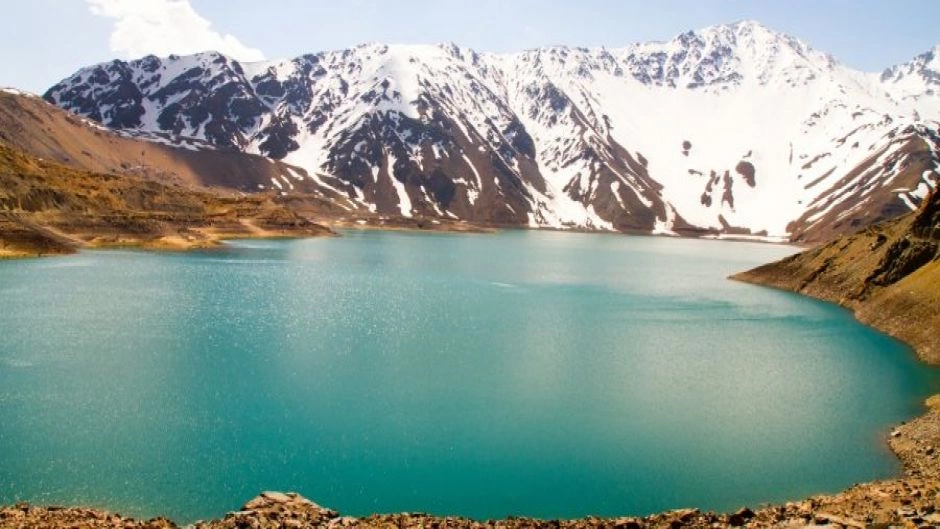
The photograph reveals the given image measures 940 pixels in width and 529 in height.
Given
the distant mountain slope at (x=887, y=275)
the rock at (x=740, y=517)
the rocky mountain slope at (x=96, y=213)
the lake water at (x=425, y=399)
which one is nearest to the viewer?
the rock at (x=740, y=517)

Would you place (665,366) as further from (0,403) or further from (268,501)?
(0,403)

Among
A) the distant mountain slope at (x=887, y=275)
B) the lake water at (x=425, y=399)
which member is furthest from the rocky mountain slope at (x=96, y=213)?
the distant mountain slope at (x=887, y=275)

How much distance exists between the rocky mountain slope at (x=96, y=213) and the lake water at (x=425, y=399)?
86.7 feet

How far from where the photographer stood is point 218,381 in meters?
42.2

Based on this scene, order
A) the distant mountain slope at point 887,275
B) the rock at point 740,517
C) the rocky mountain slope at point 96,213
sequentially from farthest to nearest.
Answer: the rocky mountain slope at point 96,213 < the distant mountain slope at point 887,275 < the rock at point 740,517

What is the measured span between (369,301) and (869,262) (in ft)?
199

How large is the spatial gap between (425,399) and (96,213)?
369 feet

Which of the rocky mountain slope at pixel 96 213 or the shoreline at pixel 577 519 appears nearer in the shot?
the shoreline at pixel 577 519

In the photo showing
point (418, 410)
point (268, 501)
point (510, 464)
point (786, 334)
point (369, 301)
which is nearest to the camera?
point (268, 501)

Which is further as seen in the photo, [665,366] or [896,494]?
[665,366]

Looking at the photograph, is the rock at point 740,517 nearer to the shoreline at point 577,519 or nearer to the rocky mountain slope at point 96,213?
the shoreline at point 577,519

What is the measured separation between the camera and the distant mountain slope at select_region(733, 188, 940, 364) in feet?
221

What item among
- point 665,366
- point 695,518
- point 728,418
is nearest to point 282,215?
point 665,366

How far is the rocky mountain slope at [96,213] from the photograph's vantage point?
109m
